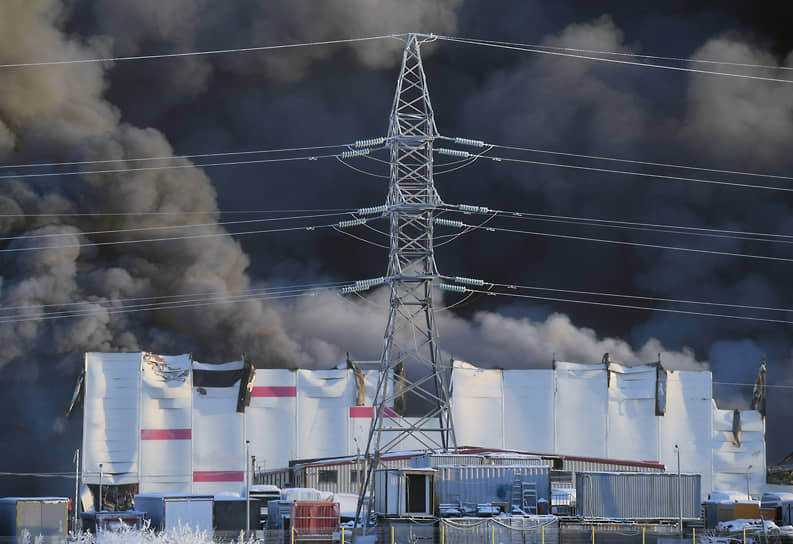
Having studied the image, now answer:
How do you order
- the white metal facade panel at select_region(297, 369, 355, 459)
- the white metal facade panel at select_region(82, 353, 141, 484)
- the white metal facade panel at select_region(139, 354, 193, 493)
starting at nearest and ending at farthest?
1. the white metal facade panel at select_region(82, 353, 141, 484)
2. the white metal facade panel at select_region(139, 354, 193, 493)
3. the white metal facade panel at select_region(297, 369, 355, 459)

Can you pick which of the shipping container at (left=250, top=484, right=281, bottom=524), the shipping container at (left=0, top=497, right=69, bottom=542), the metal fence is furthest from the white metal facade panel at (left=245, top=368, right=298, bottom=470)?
the metal fence

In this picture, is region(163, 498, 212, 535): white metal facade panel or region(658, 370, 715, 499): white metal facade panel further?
region(658, 370, 715, 499): white metal facade panel

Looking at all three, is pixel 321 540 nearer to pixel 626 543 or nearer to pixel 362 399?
pixel 626 543

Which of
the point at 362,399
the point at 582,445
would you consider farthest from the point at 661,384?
the point at 362,399

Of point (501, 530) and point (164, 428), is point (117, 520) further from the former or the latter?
point (164, 428)

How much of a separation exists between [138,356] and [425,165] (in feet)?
107

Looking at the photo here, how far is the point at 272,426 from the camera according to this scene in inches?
3041

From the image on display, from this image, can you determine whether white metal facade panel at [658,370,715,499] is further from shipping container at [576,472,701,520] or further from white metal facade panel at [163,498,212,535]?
white metal facade panel at [163,498,212,535]

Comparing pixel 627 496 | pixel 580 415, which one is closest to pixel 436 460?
pixel 627 496

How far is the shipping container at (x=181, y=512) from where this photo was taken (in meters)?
49.2

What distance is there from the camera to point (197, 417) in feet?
251

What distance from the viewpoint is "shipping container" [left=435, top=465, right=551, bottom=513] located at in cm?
4534

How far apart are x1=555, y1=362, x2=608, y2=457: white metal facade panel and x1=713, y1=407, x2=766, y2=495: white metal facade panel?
8274 mm

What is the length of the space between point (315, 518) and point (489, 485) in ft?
23.6
